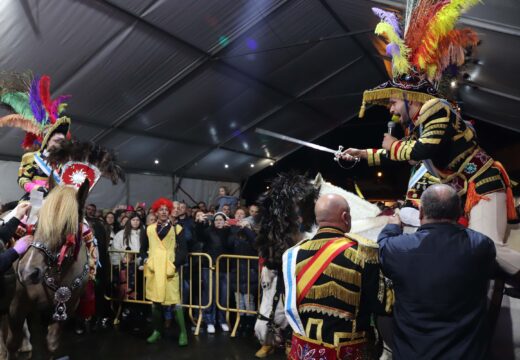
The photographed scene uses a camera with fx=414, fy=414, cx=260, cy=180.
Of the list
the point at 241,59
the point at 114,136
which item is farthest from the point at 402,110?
the point at 114,136

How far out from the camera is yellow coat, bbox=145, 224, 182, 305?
6.13 meters

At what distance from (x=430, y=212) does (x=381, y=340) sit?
1.37 meters

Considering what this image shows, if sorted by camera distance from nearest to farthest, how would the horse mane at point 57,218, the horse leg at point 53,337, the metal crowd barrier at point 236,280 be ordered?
the horse mane at point 57,218 < the horse leg at point 53,337 < the metal crowd barrier at point 236,280

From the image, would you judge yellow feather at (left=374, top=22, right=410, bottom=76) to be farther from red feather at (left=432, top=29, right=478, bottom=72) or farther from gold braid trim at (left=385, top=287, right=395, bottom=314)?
gold braid trim at (left=385, top=287, right=395, bottom=314)

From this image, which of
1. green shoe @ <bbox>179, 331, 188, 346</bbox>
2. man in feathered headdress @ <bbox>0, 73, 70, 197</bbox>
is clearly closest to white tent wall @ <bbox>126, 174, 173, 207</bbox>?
green shoe @ <bbox>179, 331, 188, 346</bbox>

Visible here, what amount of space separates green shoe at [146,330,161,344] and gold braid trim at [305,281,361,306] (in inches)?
173

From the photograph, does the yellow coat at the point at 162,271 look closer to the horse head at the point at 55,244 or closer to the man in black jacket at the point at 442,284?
the horse head at the point at 55,244

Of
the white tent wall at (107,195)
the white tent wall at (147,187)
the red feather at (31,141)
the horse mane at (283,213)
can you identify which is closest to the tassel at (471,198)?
the horse mane at (283,213)

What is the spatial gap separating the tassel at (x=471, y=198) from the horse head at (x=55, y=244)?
10.7ft

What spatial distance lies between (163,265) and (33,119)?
2.66 metres

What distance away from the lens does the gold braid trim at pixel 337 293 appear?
2.50m

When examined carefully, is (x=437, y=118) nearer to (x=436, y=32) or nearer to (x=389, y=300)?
(x=436, y=32)

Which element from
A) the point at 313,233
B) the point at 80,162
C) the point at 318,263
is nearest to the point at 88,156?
the point at 80,162

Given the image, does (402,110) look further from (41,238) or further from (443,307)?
(41,238)
